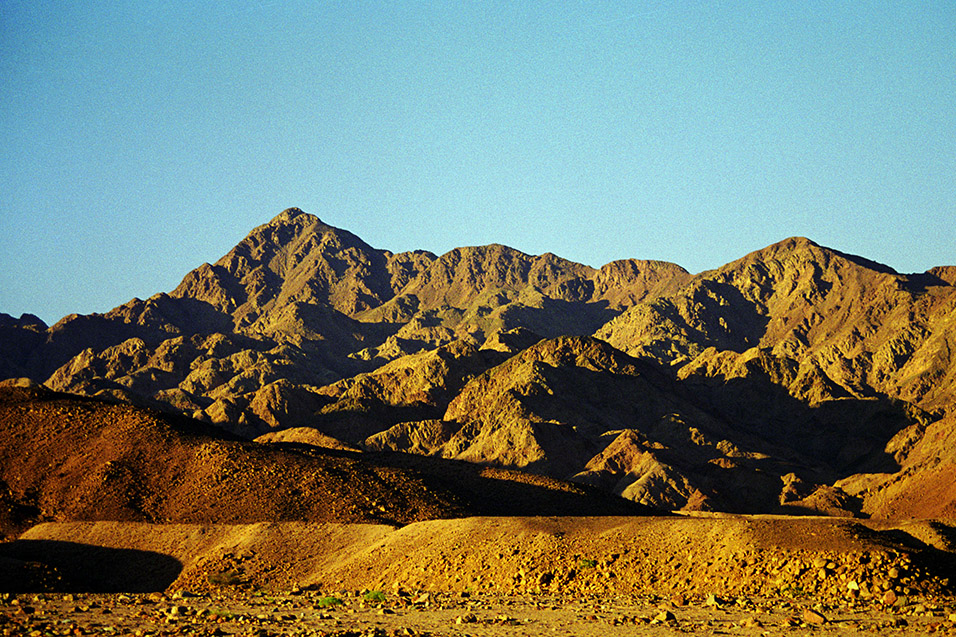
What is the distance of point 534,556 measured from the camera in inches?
1147

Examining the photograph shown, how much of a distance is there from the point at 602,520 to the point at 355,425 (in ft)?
329

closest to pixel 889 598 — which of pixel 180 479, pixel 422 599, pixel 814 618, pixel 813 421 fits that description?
pixel 814 618

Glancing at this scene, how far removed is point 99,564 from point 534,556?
14755 millimetres

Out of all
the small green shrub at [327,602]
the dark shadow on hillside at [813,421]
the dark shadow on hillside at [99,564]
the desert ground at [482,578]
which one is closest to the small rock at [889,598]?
the desert ground at [482,578]

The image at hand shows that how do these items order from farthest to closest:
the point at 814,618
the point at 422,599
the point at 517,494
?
1. the point at 517,494
2. the point at 422,599
3. the point at 814,618

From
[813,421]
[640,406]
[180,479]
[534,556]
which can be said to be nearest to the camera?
[534,556]

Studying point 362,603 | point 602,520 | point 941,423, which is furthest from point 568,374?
point 362,603

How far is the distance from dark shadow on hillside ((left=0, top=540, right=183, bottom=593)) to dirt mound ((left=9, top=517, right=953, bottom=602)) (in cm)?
9

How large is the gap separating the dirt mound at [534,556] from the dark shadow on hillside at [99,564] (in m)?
0.09

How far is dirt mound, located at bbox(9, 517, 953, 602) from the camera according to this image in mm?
25188

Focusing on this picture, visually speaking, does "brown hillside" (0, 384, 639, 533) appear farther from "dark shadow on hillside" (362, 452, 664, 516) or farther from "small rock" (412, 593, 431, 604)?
"small rock" (412, 593, 431, 604)

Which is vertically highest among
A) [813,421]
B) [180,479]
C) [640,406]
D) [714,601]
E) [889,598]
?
[640,406]

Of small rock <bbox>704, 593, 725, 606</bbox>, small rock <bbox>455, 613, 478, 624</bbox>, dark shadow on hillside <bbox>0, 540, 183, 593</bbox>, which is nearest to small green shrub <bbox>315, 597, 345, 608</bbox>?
small rock <bbox>455, 613, 478, 624</bbox>

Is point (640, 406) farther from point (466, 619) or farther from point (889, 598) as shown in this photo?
point (466, 619)
